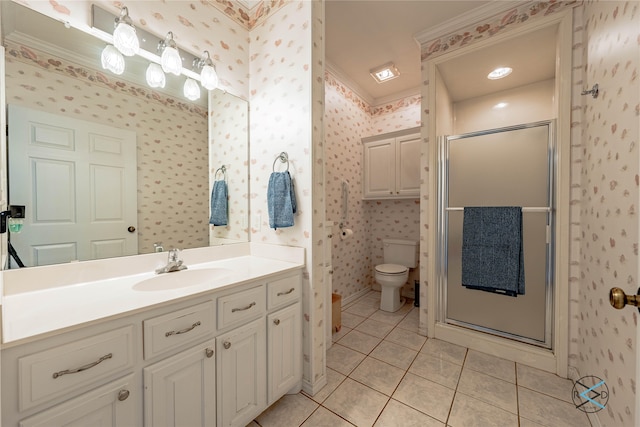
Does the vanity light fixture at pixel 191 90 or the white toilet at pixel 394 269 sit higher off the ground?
the vanity light fixture at pixel 191 90

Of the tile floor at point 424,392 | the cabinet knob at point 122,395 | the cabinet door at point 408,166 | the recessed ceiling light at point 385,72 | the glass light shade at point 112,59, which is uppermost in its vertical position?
the recessed ceiling light at point 385,72

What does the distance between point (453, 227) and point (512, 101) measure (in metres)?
1.61

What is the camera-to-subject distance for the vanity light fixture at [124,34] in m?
1.27

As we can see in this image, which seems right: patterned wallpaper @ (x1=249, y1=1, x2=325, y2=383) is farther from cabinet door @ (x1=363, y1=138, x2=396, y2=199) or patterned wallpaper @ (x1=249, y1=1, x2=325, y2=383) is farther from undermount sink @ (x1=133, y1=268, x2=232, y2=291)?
cabinet door @ (x1=363, y1=138, x2=396, y2=199)

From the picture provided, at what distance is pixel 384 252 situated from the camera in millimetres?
3301

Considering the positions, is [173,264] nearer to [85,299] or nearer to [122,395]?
[85,299]

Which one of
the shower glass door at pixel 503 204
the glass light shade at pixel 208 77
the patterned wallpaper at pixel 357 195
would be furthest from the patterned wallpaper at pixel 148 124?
the shower glass door at pixel 503 204

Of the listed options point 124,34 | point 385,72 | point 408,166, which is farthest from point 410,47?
point 124,34

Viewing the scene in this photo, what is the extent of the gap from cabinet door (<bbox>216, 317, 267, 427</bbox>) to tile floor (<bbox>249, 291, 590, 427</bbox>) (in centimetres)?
21

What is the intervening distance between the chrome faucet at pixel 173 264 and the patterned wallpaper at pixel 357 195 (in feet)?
5.41

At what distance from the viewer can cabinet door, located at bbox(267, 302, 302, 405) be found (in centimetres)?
138

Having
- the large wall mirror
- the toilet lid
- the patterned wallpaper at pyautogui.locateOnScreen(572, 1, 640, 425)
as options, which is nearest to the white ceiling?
the patterned wallpaper at pyautogui.locateOnScreen(572, 1, 640, 425)

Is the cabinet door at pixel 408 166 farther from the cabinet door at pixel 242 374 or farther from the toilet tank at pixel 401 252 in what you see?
the cabinet door at pixel 242 374

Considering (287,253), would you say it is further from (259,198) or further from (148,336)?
(148,336)
